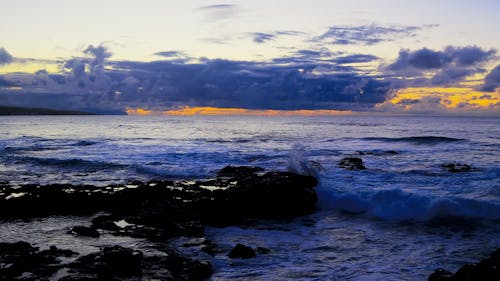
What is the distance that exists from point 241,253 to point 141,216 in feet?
13.7

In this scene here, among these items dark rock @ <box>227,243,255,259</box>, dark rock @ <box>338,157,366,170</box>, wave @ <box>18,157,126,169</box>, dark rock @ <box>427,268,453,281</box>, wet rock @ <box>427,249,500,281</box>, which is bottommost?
wave @ <box>18,157,126,169</box>

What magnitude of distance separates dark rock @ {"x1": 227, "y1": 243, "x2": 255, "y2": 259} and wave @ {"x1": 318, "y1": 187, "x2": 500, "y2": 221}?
19.3 feet

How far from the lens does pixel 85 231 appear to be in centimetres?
1047

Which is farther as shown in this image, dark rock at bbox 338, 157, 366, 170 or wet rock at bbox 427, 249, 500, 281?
dark rock at bbox 338, 157, 366, 170

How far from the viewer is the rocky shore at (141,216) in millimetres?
7758

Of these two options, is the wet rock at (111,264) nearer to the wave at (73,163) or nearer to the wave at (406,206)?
the wave at (406,206)

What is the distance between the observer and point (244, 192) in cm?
1414

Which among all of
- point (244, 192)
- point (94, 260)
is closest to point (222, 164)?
point (244, 192)

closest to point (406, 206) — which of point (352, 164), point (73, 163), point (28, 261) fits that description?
point (28, 261)

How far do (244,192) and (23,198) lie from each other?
6.97m

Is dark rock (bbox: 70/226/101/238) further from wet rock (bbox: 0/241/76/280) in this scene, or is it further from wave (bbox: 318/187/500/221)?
wave (bbox: 318/187/500/221)

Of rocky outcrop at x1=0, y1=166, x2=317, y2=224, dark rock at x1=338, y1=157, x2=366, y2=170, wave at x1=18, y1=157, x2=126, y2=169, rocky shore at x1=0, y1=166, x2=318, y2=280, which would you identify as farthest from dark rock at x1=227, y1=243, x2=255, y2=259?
wave at x1=18, y1=157, x2=126, y2=169

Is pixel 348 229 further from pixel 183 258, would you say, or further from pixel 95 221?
pixel 95 221

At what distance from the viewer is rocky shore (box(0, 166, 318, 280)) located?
7758mm
